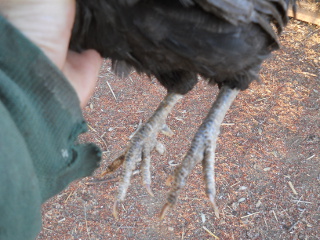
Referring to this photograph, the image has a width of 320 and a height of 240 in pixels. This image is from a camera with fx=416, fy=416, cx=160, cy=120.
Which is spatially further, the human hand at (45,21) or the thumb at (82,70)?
the thumb at (82,70)

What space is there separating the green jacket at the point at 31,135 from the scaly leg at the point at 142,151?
45 centimetres

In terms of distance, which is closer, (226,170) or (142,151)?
(142,151)

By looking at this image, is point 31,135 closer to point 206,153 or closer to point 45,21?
point 45,21

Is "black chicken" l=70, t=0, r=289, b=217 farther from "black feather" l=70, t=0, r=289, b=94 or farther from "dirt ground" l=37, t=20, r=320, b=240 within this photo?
"dirt ground" l=37, t=20, r=320, b=240

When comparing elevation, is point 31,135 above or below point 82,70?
above

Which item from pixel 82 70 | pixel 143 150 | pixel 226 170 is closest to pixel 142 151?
pixel 143 150

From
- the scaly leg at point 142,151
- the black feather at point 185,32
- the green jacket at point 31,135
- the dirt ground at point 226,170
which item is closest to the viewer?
the green jacket at point 31,135

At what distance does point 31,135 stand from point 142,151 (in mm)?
788

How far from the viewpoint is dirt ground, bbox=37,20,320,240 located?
2.56 m

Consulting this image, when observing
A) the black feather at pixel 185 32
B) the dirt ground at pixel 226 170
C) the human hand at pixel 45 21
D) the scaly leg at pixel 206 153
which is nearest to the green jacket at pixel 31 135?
the human hand at pixel 45 21

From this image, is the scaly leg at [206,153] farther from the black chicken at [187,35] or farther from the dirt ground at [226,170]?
the dirt ground at [226,170]

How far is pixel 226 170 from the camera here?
2.81 metres

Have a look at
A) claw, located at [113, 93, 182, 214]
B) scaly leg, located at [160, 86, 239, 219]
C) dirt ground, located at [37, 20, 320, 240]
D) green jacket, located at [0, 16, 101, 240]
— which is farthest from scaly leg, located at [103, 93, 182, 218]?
dirt ground, located at [37, 20, 320, 240]

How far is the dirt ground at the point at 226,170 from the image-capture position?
8.39 feet
